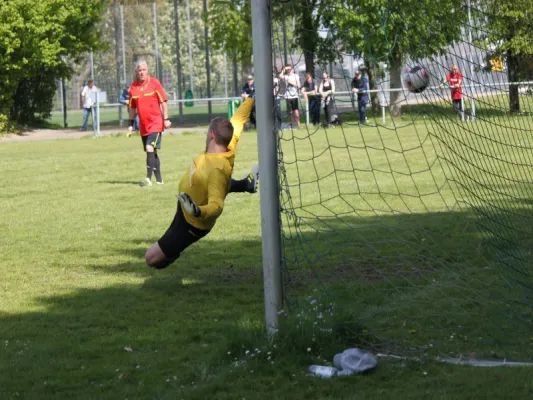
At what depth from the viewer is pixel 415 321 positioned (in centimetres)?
667

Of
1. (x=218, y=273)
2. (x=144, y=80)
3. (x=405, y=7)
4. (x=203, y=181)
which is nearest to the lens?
(x=405, y=7)

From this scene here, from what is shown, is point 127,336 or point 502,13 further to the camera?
point 502,13

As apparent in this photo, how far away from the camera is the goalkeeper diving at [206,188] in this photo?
23.6 ft

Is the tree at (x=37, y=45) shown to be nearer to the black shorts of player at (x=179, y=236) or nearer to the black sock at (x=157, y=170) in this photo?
the black sock at (x=157, y=170)

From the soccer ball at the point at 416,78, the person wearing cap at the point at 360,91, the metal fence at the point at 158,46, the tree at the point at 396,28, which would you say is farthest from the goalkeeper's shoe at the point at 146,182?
the metal fence at the point at 158,46

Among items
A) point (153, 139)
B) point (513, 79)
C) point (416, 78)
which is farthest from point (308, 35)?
point (153, 139)

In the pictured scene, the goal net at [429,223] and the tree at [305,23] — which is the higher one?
the tree at [305,23]

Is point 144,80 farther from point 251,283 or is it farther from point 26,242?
point 251,283

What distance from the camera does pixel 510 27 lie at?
7.86m

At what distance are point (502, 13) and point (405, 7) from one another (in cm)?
182

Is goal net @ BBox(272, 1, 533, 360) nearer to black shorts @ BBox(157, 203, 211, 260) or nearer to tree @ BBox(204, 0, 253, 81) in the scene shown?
black shorts @ BBox(157, 203, 211, 260)

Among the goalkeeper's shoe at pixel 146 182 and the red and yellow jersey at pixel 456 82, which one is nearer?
the red and yellow jersey at pixel 456 82

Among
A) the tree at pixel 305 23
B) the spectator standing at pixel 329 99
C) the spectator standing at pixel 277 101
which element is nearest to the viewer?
the spectator standing at pixel 277 101

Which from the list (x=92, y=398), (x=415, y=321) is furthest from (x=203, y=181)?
(x=92, y=398)
